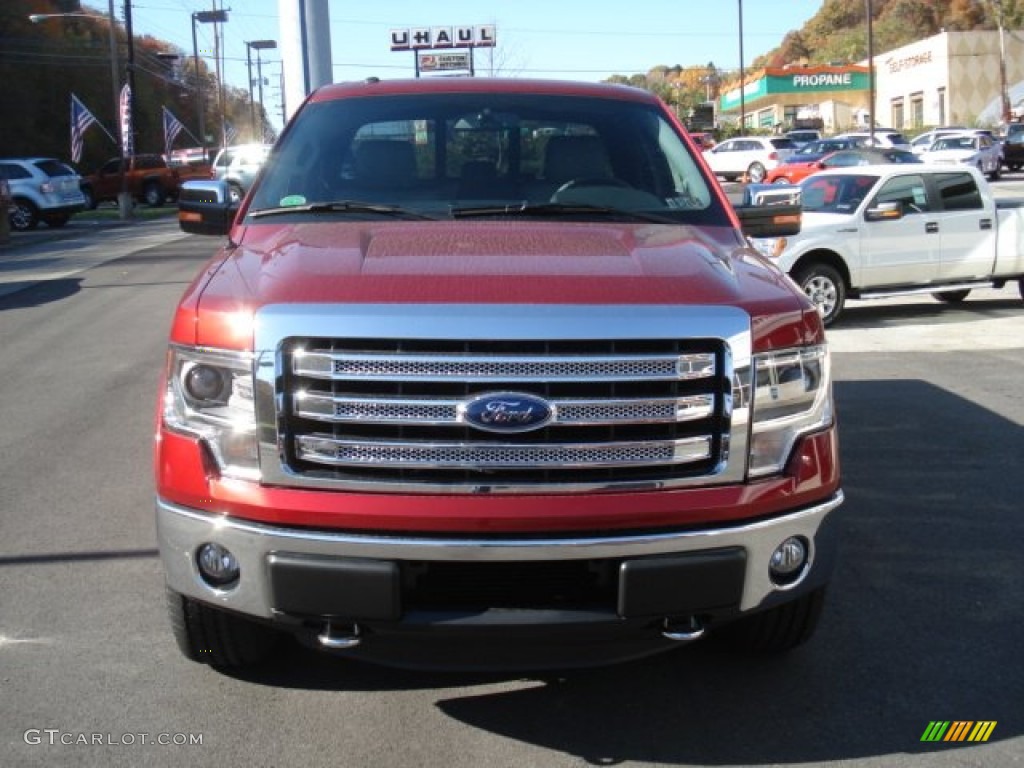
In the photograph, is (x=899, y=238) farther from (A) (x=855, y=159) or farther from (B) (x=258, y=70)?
(B) (x=258, y=70)

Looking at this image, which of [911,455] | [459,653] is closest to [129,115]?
[911,455]

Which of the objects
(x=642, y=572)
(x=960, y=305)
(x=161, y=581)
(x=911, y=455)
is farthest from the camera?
(x=960, y=305)

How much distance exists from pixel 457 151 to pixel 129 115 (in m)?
30.9

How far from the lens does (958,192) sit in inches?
486

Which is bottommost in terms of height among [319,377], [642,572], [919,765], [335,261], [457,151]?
[919,765]

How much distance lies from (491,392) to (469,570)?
0.48 meters

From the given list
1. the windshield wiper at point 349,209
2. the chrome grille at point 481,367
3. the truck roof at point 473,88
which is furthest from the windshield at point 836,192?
the chrome grille at point 481,367

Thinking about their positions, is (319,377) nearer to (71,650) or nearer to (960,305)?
(71,650)

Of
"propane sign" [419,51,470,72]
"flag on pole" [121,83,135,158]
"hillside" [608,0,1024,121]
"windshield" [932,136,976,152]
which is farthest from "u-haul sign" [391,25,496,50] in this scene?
"hillside" [608,0,1024,121]

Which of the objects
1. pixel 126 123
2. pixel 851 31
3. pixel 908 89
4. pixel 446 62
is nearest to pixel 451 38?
pixel 446 62

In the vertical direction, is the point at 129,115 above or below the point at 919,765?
above

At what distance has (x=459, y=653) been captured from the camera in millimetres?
3094

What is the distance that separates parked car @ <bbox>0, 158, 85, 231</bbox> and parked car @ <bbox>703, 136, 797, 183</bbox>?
2045 cm

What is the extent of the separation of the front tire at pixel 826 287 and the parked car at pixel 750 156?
2646 cm
